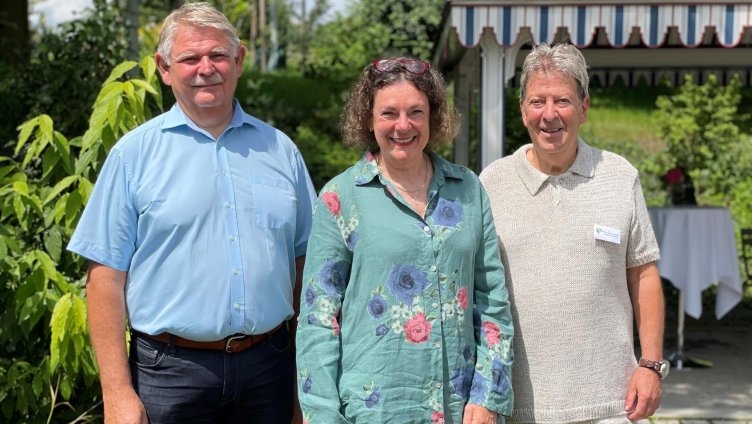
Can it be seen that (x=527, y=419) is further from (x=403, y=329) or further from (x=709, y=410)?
(x=709, y=410)

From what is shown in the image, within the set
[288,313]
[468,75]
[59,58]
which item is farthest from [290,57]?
[288,313]

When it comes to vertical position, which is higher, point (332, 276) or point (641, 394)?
point (332, 276)

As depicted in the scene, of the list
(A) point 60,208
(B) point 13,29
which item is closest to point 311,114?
(B) point 13,29

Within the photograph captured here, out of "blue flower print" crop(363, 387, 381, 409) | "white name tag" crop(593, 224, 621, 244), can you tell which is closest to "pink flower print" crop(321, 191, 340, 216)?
"blue flower print" crop(363, 387, 381, 409)

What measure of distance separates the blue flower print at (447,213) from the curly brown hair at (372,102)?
0.20 metres

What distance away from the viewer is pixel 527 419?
2467 mm

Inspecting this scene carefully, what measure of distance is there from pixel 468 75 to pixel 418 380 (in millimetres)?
8059

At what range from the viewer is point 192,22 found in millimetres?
2506

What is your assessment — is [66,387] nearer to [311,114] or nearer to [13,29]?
[13,29]

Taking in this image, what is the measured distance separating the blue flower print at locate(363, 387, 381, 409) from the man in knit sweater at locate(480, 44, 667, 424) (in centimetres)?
45

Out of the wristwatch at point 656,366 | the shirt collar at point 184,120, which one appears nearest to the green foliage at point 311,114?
the shirt collar at point 184,120

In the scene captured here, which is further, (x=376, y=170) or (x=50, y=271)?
(x=50, y=271)

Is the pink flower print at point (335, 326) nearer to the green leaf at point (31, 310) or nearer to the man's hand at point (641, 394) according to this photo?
the man's hand at point (641, 394)

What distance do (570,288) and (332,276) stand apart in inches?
25.3
